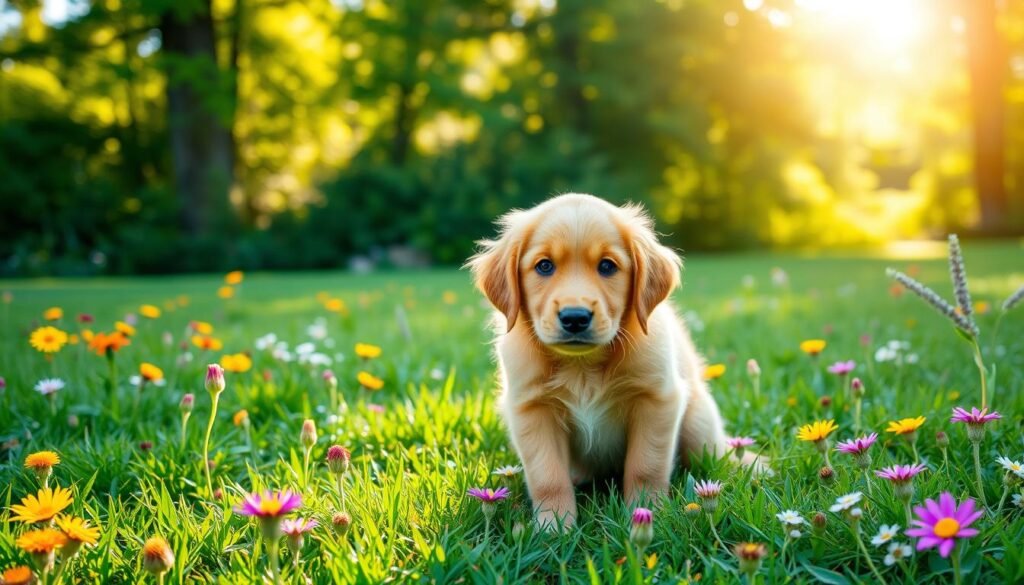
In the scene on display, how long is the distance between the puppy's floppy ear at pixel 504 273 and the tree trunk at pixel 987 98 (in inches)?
748

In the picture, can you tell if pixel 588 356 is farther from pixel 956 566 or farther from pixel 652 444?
pixel 956 566

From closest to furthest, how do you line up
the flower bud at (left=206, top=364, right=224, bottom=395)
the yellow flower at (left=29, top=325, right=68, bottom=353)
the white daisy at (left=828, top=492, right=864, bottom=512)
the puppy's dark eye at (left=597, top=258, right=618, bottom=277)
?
the white daisy at (left=828, top=492, right=864, bottom=512) < the flower bud at (left=206, top=364, right=224, bottom=395) < the puppy's dark eye at (left=597, top=258, right=618, bottom=277) < the yellow flower at (left=29, top=325, right=68, bottom=353)

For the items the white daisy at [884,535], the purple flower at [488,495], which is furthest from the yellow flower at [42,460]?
the white daisy at [884,535]

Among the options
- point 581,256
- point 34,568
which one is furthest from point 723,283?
point 34,568

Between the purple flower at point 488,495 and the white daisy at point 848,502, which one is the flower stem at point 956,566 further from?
the purple flower at point 488,495

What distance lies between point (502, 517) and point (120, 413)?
1.72 m

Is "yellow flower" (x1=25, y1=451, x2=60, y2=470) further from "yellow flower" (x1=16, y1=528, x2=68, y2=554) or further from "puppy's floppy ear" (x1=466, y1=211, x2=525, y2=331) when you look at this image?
"puppy's floppy ear" (x1=466, y1=211, x2=525, y2=331)

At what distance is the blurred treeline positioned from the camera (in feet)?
55.4

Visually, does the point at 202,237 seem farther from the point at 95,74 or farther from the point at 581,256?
the point at 581,256

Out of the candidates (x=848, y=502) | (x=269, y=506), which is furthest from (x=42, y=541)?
(x=848, y=502)

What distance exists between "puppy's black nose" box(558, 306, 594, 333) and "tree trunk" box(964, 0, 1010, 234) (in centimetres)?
1923

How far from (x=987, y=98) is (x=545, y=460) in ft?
64.2

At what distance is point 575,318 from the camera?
2.01 meters

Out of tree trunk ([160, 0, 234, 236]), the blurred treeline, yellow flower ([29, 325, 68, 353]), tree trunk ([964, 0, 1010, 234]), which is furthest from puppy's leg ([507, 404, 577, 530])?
tree trunk ([964, 0, 1010, 234])
